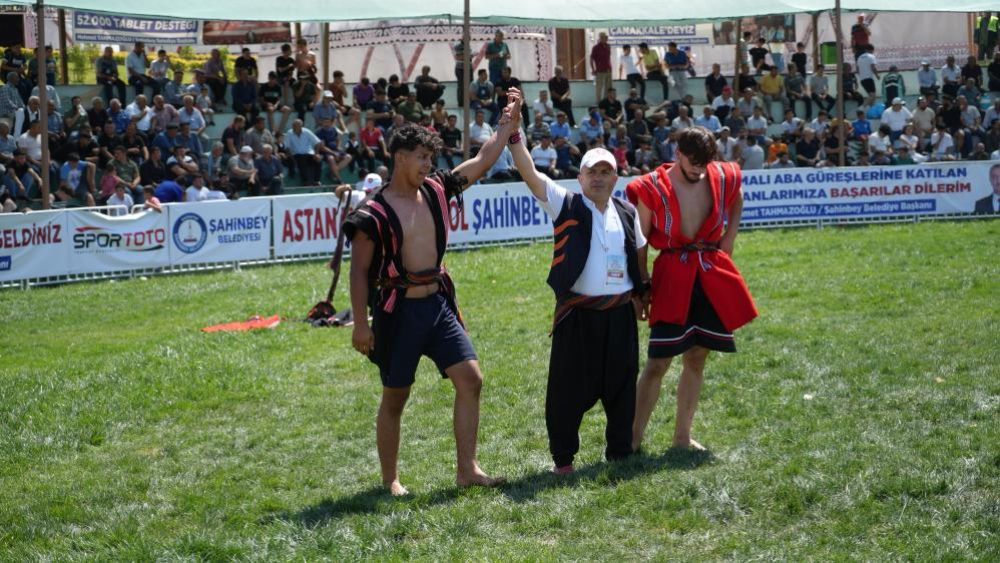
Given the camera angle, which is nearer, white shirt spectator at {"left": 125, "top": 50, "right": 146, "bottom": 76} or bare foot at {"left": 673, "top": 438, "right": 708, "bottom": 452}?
bare foot at {"left": 673, "top": 438, "right": 708, "bottom": 452}

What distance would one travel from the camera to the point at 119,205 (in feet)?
56.6

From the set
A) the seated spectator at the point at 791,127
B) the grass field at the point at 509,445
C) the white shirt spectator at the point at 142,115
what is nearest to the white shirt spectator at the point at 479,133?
the white shirt spectator at the point at 142,115

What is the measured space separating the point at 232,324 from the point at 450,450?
5743 mm

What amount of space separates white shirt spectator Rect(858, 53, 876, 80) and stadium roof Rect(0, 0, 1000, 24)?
475 centimetres

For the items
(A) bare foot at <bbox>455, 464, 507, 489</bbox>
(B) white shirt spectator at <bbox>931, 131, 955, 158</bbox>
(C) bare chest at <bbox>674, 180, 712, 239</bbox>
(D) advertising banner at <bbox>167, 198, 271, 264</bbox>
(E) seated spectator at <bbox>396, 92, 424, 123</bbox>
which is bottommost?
(A) bare foot at <bbox>455, 464, 507, 489</bbox>

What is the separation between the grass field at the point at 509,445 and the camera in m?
5.48

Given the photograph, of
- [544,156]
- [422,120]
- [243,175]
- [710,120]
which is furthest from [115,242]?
[710,120]

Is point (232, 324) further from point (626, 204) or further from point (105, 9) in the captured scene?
point (105, 9)

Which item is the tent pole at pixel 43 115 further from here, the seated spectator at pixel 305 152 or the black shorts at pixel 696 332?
the black shorts at pixel 696 332

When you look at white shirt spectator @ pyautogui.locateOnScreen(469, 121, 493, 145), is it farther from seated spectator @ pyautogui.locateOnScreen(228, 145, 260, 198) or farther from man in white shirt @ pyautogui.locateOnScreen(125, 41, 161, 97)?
man in white shirt @ pyautogui.locateOnScreen(125, 41, 161, 97)

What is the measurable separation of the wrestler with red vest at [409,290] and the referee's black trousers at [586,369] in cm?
51

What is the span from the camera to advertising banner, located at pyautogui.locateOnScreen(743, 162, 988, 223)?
66.4ft

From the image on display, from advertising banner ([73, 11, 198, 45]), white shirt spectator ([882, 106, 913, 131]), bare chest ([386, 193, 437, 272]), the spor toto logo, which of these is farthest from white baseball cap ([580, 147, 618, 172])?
white shirt spectator ([882, 106, 913, 131])

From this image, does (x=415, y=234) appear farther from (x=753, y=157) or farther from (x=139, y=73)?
(x=753, y=157)
